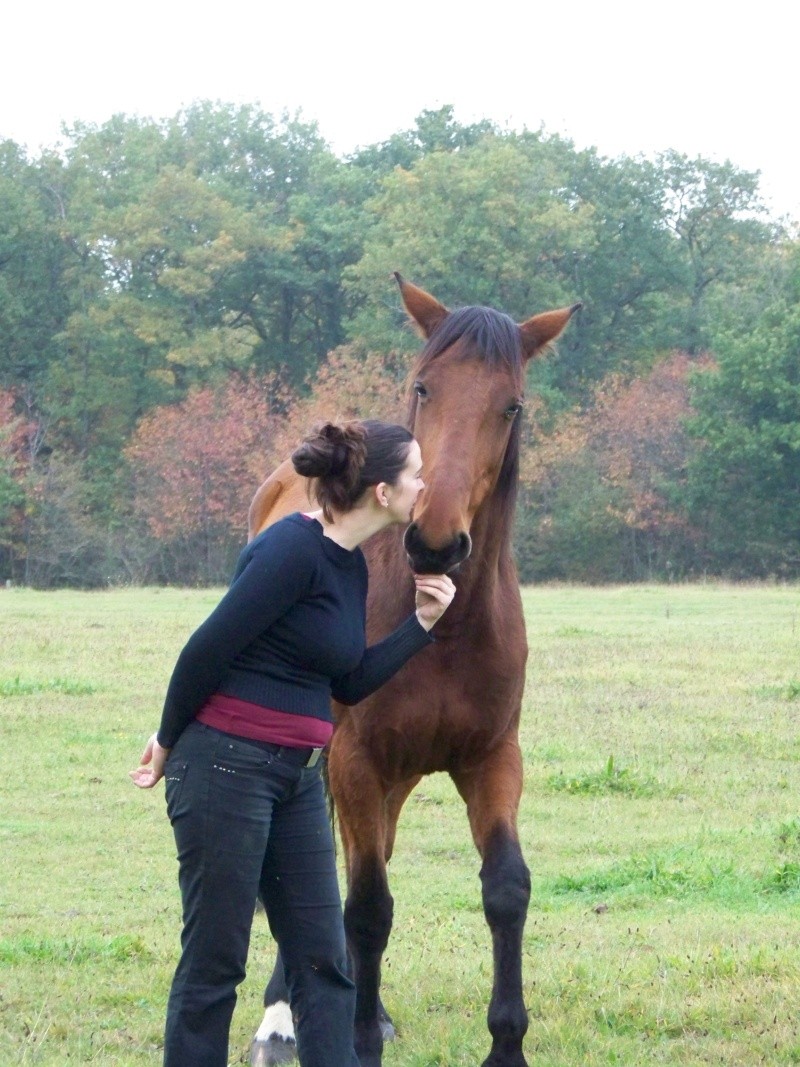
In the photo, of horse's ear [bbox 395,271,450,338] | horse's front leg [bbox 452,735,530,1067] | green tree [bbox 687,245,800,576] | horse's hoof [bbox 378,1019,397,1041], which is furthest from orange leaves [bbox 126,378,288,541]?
horse's front leg [bbox 452,735,530,1067]

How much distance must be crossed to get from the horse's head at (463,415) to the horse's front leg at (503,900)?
95cm

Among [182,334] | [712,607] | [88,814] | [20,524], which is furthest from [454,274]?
[88,814]

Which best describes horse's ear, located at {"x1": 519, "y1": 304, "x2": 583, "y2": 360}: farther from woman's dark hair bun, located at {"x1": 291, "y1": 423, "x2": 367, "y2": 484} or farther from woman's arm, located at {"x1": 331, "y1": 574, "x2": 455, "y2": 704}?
woman's dark hair bun, located at {"x1": 291, "y1": 423, "x2": 367, "y2": 484}

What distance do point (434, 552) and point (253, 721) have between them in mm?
777

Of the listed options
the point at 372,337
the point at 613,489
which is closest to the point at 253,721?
the point at 613,489

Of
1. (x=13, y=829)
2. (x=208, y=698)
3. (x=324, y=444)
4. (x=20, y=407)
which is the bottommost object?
(x=13, y=829)

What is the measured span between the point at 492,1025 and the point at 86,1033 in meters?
1.46

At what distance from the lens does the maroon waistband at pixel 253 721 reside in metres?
3.46

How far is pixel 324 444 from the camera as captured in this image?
11.6 feet

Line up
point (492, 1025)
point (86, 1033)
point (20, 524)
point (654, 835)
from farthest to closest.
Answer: point (20, 524) < point (654, 835) < point (86, 1033) < point (492, 1025)

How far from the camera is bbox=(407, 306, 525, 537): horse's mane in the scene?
179 inches

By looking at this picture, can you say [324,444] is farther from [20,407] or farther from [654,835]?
[20,407]

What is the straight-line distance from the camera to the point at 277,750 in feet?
11.4

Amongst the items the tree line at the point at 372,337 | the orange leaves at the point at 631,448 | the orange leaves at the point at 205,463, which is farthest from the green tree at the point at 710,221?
the orange leaves at the point at 205,463
